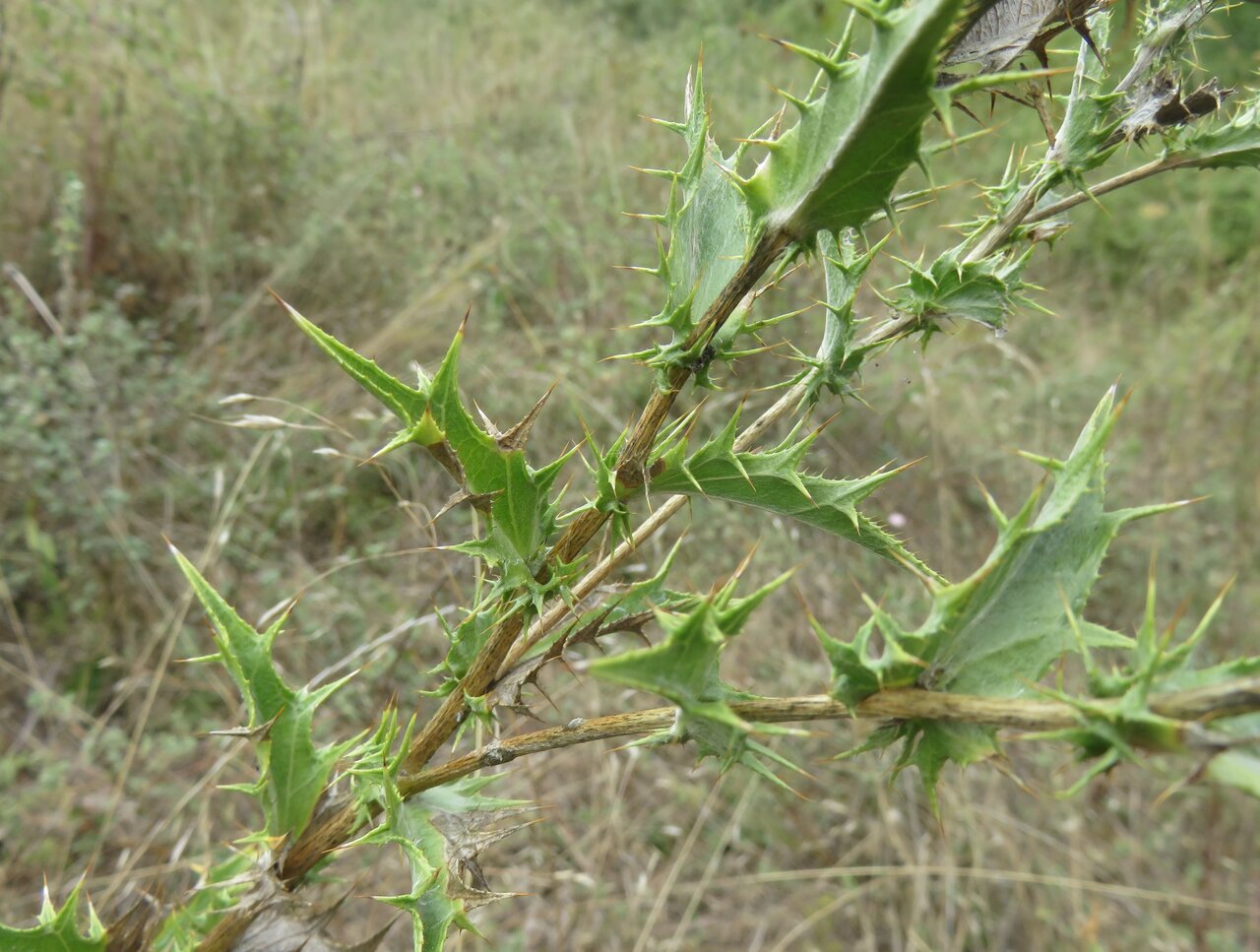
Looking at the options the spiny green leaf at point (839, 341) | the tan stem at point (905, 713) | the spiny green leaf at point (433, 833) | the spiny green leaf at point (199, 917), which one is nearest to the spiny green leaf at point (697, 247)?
the spiny green leaf at point (839, 341)

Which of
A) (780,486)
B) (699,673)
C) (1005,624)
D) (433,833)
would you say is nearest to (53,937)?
(433,833)

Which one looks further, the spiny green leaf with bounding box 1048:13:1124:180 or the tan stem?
the spiny green leaf with bounding box 1048:13:1124:180

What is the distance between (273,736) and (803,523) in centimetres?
71

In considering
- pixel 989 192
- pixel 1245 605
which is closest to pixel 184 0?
pixel 989 192

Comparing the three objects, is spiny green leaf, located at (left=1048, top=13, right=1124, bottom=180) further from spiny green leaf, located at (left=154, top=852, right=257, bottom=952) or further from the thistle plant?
spiny green leaf, located at (left=154, top=852, right=257, bottom=952)

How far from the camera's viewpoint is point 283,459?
12.0 ft

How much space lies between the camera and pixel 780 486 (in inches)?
34.5

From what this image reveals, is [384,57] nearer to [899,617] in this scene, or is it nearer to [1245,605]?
[899,617]

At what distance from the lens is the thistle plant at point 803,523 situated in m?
0.64

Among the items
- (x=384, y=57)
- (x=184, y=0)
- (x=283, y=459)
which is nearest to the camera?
(x=283, y=459)

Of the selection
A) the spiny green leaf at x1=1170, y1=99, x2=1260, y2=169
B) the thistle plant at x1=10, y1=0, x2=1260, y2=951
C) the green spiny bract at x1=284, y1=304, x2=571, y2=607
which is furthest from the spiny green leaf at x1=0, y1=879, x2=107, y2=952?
the spiny green leaf at x1=1170, y1=99, x2=1260, y2=169

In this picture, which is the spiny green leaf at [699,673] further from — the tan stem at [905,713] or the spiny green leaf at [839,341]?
the spiny green leaf at [839,341]

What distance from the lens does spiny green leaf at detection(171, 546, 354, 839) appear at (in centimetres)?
102

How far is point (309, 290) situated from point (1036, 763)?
4.18 m
